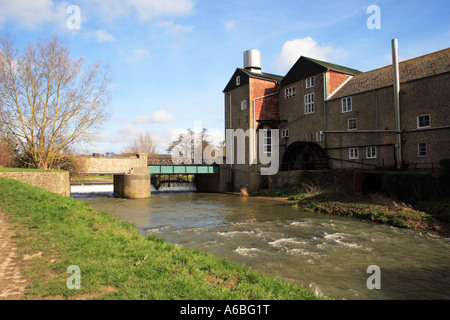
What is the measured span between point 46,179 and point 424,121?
1102 inches

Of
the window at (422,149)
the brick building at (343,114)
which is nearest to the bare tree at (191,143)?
the brick building at (343,114)

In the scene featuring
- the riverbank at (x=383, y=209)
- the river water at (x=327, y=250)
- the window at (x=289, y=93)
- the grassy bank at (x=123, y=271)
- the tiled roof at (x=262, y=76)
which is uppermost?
the tiled roof at (x=262, y=76)

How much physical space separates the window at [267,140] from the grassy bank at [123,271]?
28.6 metres

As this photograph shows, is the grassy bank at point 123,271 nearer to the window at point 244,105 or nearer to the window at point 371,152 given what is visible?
the window at point 371,152

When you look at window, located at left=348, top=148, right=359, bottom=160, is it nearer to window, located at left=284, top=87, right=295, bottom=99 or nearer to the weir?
window, located at left=284, top=87, right=295, bottom=99

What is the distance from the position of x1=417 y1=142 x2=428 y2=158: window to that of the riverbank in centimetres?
607

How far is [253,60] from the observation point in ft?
133

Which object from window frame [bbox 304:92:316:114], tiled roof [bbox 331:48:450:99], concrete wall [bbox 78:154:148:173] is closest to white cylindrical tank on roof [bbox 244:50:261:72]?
window frame [bbox 304:92:316:114]

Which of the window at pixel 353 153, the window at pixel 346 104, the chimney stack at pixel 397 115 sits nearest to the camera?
the chimney stack at pixel 397 115

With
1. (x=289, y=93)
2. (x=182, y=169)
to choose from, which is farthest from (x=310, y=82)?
(x=182, y=169)

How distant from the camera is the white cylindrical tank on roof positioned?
40594 millimetres

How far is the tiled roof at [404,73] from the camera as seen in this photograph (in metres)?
22.9

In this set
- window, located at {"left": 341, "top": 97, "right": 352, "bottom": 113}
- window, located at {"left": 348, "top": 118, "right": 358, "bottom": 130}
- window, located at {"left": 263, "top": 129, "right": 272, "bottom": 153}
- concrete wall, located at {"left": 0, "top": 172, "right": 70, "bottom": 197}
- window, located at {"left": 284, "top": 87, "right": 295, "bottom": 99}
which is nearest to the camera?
concrete wall, located at {"left": 0, "top": 172, "right": 70, "bottom": 197}

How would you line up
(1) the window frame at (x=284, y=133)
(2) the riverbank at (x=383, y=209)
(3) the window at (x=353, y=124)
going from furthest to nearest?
(1) the window frame at (x=284, y=133) < (3) the window at (x=353, y=124) < (2) the riverbank at (x=383, y=209)
